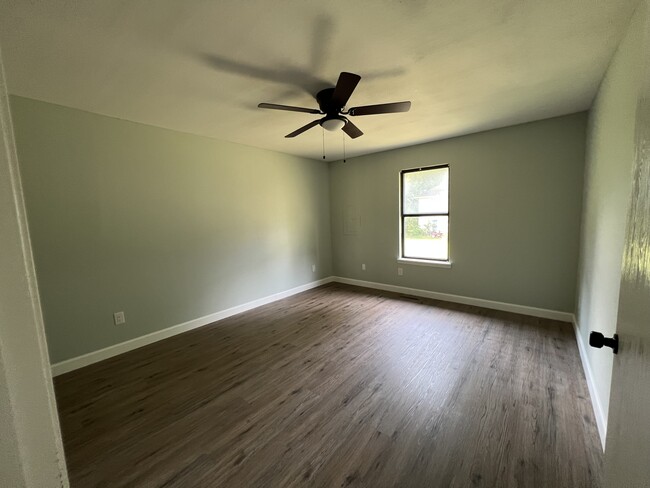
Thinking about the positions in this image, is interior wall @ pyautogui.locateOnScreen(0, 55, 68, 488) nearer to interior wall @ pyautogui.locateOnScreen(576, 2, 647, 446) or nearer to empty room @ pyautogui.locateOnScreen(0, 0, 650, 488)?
empty room @ pyautogui.locateOnScreen(0, 0, 650, 488)

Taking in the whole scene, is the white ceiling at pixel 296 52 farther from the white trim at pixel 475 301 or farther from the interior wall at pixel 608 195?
the white trim at pixel 475 301

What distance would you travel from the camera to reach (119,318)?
2893 millimetres

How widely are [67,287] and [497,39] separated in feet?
13.0

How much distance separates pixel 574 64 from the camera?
2.04 m

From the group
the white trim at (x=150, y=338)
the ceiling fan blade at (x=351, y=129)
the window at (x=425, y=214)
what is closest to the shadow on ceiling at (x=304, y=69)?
the ceiling fan blade at (x=351, y=129)

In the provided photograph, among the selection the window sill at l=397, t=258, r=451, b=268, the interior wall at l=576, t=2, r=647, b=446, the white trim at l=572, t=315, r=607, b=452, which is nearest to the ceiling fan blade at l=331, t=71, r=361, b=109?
the interior wall at l=576, t=2, r=647, b=446

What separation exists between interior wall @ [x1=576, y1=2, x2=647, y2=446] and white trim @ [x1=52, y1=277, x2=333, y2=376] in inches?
147

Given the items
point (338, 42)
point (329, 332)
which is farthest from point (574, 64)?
point (329, 332)

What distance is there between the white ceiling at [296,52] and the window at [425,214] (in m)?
1.47

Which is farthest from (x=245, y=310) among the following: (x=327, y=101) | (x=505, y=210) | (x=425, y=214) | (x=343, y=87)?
(x=505, y=210)

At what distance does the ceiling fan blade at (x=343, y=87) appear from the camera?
173 centimetres

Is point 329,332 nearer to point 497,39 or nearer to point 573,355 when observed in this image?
point 573,355

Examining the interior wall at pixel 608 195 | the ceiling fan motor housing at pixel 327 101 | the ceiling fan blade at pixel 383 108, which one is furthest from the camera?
the ceiling fan motor housing at pixel 327 101

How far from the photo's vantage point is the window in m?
4.20
